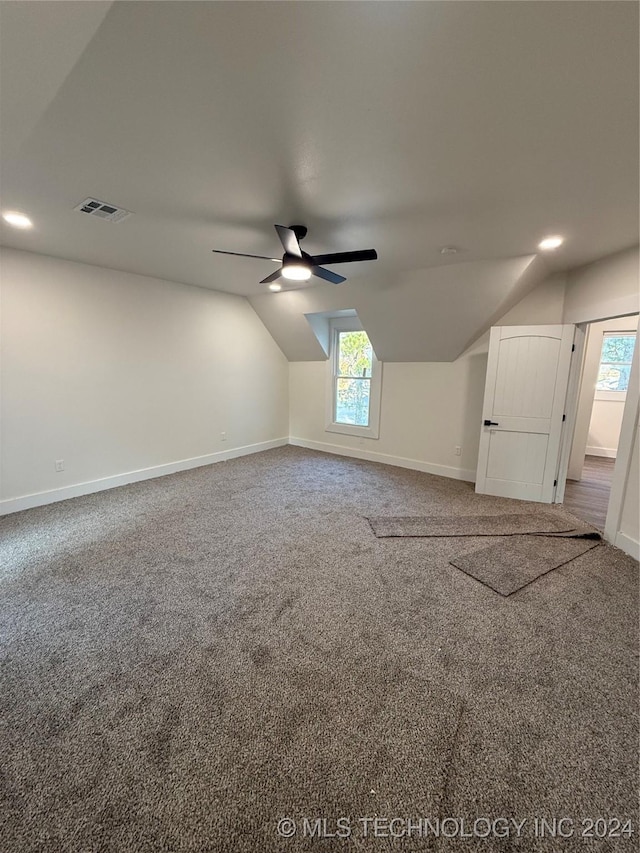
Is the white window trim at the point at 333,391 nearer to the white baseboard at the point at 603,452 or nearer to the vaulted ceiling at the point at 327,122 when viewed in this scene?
the vaulted ceiling at the point at 327,122

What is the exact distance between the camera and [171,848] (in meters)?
1.06

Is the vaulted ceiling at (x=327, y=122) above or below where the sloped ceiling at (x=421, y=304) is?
above

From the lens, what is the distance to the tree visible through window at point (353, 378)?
5547 mm

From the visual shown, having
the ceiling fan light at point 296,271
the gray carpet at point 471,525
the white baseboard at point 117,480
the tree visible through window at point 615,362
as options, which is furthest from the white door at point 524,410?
the white baseboard at point 117,480

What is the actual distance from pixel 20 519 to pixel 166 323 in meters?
2.70

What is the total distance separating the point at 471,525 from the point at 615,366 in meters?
4.81

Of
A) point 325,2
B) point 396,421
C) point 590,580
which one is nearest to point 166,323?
point 396,421

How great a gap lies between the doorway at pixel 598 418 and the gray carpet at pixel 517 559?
77 cm

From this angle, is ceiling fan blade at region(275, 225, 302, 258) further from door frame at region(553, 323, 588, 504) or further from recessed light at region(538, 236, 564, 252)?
door frame at region(553, 323, 588, 504)

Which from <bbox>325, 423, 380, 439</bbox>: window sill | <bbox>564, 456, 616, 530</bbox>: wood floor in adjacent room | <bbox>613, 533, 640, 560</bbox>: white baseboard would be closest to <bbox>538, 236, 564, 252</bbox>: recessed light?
<bbox>613, 533, 640, 560</bbox>: white baseboard

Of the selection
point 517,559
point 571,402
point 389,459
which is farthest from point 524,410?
point 389,459

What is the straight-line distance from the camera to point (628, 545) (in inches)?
109

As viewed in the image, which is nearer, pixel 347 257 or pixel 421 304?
pixel 347 257

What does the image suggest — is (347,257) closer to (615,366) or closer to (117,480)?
(117,480)
